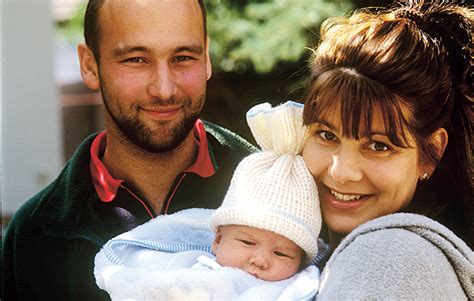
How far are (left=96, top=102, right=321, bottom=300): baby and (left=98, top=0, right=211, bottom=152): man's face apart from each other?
15 centimetres

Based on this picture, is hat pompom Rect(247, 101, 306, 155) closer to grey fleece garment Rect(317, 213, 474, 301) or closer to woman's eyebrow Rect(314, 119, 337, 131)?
woman's eyebrow Rect(314, 119, 337, 131)

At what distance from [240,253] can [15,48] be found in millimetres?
595

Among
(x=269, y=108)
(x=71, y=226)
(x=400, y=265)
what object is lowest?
(x=71, y=226)

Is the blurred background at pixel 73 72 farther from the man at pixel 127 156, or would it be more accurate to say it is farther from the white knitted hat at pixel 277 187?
the white knitted hat at pixel 277 187

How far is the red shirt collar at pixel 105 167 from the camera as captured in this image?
→ 1.05 metres

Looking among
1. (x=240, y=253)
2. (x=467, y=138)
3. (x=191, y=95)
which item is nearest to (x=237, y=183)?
(x=240, y=253)

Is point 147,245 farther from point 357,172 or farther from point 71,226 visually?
point 357,172

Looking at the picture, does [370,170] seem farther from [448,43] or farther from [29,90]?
[29,90]

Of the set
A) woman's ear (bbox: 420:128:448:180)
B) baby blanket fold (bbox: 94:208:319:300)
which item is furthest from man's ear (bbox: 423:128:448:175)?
baby blanket fold (bbox: 94:208:319:300)

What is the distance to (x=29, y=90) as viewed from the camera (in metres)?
1.19

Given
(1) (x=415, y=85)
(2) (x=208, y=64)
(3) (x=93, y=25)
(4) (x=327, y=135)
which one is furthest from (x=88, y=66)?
(1) (x=415, y=85)

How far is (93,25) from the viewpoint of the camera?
101cm

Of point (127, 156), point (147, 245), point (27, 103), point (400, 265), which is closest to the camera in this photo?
point (400, 265)

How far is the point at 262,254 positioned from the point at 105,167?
0.35 meters
